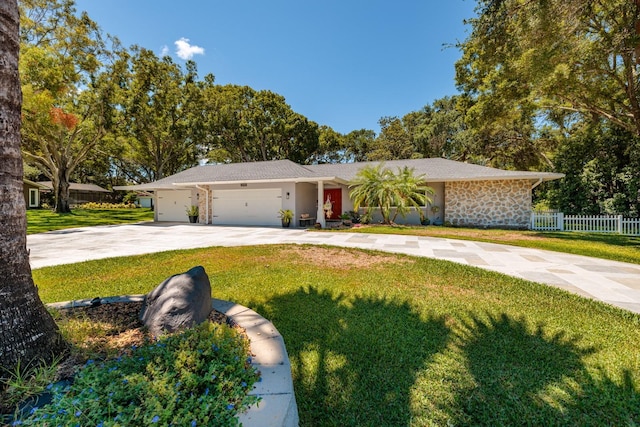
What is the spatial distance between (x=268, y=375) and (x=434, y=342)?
5.59 feet

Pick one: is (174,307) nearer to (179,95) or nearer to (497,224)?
(497,224)

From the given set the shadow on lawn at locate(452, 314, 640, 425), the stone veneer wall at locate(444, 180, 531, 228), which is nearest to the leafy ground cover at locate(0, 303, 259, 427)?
the shadow on lawn at locate(452, 314, 640, 425)

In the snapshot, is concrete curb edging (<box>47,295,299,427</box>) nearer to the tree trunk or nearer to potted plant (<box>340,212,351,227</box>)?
the tree trunk

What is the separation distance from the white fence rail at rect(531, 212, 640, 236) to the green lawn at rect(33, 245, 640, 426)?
10.4 metres

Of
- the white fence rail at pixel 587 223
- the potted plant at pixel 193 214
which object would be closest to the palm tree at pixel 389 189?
the white fence rail at pixel 587 223

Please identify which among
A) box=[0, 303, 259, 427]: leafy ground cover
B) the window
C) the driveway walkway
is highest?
the window

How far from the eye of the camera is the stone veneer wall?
41.4ft

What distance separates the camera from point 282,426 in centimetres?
136

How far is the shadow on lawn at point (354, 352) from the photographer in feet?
5.98

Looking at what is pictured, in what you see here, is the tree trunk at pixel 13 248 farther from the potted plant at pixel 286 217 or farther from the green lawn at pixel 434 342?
the potted plant at pixel 286 217

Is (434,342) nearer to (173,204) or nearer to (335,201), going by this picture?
(335,201)

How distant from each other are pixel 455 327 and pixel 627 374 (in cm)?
125

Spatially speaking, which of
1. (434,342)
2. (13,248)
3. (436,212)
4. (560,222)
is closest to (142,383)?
(13,248)

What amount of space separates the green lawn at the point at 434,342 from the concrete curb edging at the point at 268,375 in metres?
0.29
